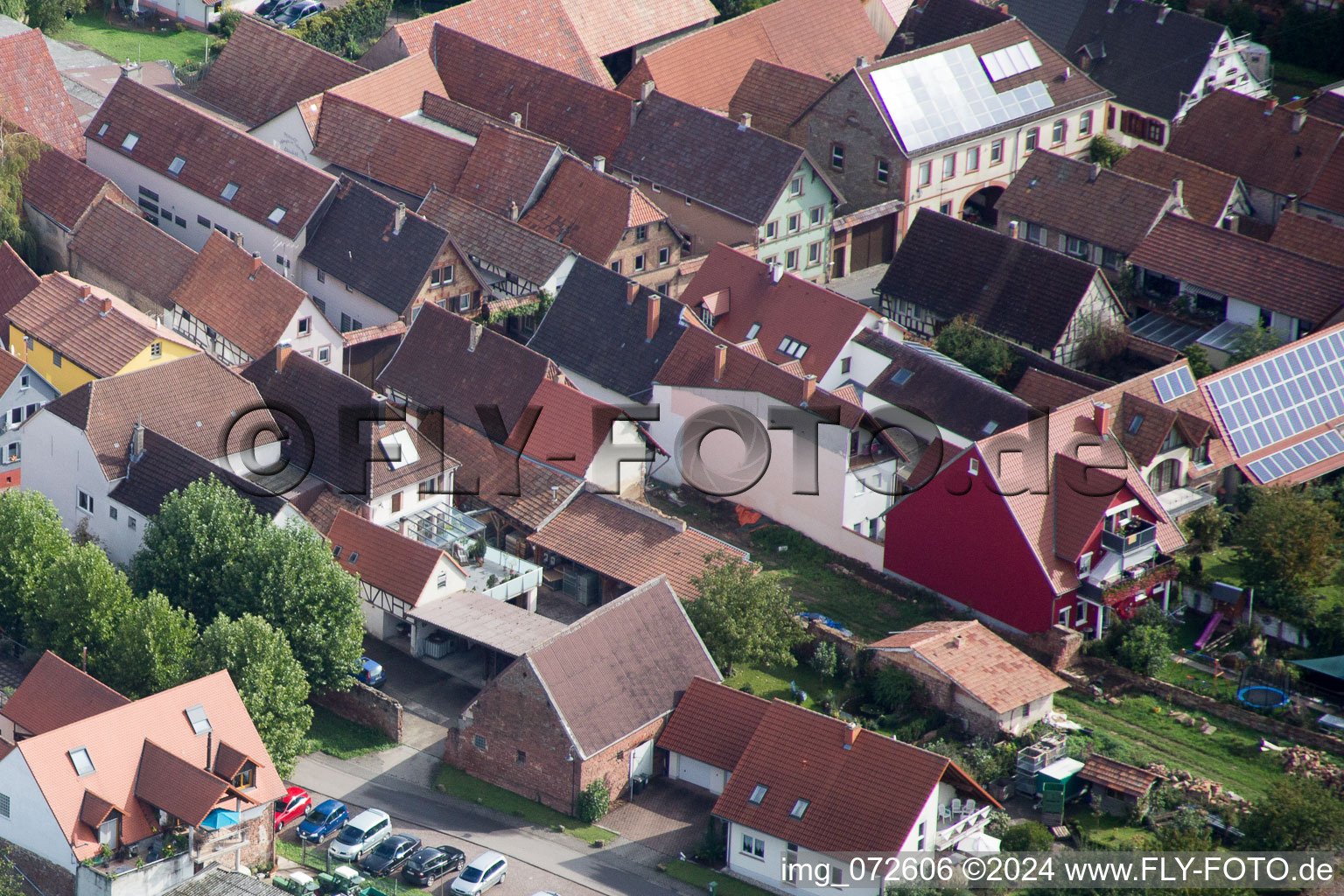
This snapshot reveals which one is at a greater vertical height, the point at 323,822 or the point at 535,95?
the point at 535,95

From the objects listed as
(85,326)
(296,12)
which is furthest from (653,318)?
(296,12)

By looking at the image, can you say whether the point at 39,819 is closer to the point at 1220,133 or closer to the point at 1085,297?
the point at 1085,297

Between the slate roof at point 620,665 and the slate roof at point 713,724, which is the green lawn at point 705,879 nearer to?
the slate roof at point 713,724

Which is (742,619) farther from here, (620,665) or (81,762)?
(81,762)

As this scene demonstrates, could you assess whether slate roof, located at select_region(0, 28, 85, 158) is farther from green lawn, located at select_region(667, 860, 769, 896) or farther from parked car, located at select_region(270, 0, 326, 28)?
green lawn, located at select_region(667, 860, 769, 896)

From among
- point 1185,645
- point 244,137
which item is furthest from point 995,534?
point 244,137

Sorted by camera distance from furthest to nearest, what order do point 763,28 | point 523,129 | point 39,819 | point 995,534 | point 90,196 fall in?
point 763,28, point 523,129, point 90,196, point 995,534, point 39,819
